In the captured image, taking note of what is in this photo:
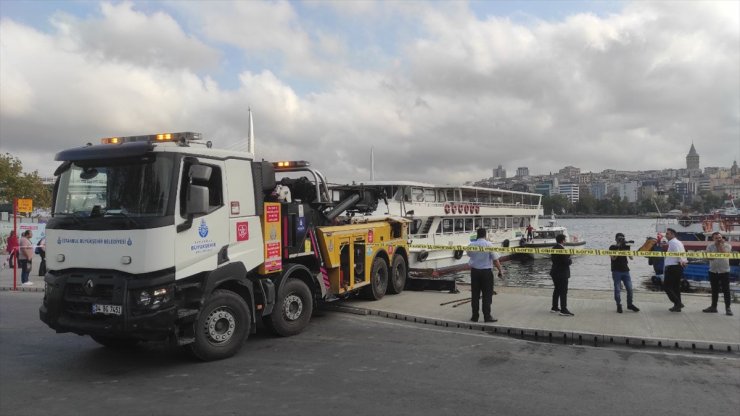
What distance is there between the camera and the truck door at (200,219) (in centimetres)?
611

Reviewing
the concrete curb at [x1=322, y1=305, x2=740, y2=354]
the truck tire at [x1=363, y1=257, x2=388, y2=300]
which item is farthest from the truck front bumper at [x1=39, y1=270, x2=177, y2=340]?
the truck tire at [x1=363, y1=257, x2=388, y2=300]

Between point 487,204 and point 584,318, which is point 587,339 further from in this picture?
point 487,204

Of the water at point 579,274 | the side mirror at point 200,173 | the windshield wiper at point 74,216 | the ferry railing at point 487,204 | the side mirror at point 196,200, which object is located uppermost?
the ferry railing at point 487,204

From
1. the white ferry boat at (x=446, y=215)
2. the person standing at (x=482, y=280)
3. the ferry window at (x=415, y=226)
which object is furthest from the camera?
the ferry window at (x=415, y=226)

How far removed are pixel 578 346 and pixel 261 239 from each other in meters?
4.99

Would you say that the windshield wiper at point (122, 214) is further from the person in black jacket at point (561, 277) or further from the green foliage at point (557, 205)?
the green foliage at point (557, 205)

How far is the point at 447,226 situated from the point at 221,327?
73.8 feet

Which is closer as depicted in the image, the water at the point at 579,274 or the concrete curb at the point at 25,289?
the concrete curb at the point at 25,289

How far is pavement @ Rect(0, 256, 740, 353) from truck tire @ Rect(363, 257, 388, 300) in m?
0.17

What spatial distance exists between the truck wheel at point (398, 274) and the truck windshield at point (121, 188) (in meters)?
6.99

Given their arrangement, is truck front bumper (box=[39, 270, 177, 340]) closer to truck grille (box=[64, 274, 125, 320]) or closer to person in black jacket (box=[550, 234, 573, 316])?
truck grille (box=[64, 274, 125, 320])

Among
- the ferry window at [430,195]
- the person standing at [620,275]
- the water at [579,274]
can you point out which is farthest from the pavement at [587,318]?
A: the ferry window at [430,195]

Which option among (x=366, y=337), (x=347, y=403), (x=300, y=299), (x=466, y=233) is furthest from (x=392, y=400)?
(x=466, y=233)

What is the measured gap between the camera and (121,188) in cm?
615
